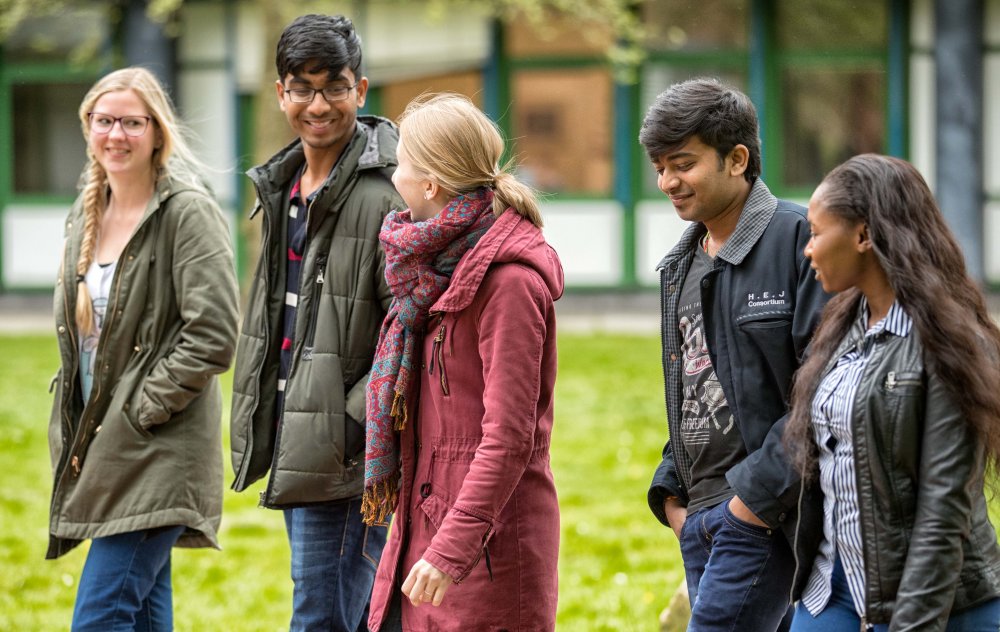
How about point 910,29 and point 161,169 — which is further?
point 910,29

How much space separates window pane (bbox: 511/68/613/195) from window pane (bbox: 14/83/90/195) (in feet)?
20.1

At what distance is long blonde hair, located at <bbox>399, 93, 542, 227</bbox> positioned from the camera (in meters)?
3.44

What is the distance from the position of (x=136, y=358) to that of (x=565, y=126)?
14379mm

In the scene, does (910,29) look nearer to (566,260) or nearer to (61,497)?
(566,260)

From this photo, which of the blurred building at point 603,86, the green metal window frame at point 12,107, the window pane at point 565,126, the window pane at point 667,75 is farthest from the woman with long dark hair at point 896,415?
the green metal window frame at point 12,107

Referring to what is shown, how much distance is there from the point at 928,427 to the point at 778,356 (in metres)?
0.60

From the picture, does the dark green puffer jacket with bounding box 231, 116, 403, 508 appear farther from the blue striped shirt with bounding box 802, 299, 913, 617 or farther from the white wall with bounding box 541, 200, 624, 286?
the white wall with bounding box 541, 200, 624, 286

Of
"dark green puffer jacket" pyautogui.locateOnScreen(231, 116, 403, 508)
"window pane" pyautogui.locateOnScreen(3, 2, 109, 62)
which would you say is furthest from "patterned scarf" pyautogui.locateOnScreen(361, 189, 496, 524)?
"window pane" pyautogui.locateOnScreen(3, 2, 109, 62)

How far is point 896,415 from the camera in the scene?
9.51 ft

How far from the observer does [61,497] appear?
4484mm

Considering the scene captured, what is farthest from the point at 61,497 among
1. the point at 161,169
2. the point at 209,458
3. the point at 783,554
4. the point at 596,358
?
the point at 596,358

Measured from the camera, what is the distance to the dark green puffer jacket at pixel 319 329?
4074 mm

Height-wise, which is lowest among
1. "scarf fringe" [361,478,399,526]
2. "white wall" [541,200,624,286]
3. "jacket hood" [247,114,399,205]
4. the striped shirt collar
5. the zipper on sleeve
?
"white wall" [541,200,624,286]

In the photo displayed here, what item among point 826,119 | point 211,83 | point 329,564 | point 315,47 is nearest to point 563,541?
point 329,564
